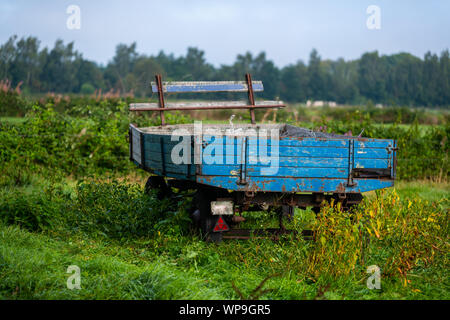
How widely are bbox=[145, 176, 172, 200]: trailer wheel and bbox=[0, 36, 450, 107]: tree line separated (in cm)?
1686

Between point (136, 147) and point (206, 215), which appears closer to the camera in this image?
point (206, 215)

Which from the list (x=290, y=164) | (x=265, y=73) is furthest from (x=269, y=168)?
(x=265, y=73)

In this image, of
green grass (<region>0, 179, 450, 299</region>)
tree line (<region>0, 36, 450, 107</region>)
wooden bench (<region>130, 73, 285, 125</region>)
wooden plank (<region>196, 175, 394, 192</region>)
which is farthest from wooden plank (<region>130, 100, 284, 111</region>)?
tree line (<region>0, 36, 450, 107</region>)

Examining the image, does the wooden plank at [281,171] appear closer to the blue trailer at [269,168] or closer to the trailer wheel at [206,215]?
the blue trailer at [269,168]

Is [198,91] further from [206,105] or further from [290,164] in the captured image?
[290,164]

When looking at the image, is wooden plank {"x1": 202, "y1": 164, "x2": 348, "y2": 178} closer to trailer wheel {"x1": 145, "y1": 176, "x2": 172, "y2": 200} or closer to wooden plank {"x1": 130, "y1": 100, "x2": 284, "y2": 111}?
trailer wheel {"x1": 145, "y1": 176, "x2": 172, "y2": 200}

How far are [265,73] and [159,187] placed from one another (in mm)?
63727

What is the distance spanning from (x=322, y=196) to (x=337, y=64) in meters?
91.3

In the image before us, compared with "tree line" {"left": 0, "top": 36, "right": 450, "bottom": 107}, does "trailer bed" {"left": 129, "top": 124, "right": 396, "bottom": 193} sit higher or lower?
lower

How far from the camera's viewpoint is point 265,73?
69.7 meters

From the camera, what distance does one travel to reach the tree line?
36.8m

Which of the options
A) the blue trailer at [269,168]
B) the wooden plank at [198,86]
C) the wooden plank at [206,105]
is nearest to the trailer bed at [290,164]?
the blue trailer at [269,168]

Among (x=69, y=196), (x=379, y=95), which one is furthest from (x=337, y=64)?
(x=69, y=196)

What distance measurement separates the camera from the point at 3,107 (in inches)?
551
